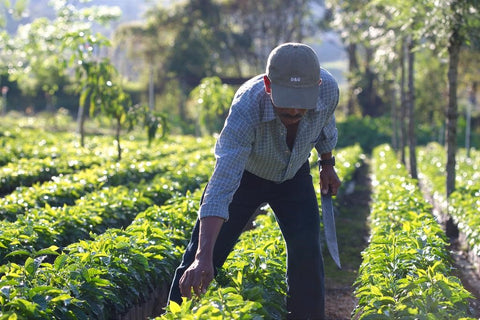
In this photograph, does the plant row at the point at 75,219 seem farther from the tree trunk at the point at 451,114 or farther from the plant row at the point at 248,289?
the tree trunk at the point at 451,114

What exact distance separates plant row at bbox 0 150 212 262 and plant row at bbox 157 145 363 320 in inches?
54.4

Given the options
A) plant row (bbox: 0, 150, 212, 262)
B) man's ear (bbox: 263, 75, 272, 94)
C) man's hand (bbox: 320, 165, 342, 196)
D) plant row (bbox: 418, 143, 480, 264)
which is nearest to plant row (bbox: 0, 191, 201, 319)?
plant row (bbox: 0, 150, 212, 262)

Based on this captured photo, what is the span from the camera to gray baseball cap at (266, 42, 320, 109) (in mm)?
3281

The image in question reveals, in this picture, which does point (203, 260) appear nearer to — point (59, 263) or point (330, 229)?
point (330, 229)

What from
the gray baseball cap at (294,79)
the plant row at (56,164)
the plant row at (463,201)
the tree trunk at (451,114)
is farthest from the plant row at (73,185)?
the tree trunk at (451,114)

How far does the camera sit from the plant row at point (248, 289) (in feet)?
10.9

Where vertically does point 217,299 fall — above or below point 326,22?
below

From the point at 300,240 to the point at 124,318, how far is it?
1621 mm

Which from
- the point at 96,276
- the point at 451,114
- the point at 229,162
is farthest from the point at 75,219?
the point at 451,114

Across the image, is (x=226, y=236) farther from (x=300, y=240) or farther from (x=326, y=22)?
(x=326, y=22)

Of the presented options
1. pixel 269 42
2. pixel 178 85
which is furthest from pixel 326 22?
pixel 178 85

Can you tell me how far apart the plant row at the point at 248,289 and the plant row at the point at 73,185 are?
3.23 metres

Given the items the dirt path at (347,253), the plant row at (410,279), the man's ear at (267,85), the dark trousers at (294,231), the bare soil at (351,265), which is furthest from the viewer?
the dirt path at (347,253)

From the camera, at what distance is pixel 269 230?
577 centimetres
